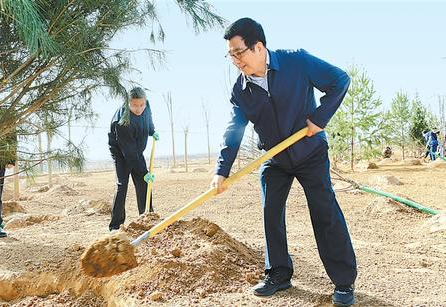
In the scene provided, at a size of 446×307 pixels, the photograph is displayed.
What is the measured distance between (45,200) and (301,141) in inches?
318

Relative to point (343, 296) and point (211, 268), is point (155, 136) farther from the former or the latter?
point (343, 296)

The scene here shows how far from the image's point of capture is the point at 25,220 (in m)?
6.27

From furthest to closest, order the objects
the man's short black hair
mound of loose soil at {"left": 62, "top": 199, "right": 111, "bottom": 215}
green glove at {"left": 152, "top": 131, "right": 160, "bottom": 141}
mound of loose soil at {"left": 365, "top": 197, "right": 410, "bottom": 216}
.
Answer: mound of loose soil at {"left": 62, "top": 199, "right": 111, "bottom": 215} → mound of loose soil at {"left": 365, "top": 197, "right": 410, "bottom": 216} → green glove at {"left": 152, "top": 131, "right": 160, "bottom": 141} → the man's short black hair

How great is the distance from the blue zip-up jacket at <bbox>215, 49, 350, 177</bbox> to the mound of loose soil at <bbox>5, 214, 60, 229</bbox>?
454 cm

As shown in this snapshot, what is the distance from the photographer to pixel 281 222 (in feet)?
8.44

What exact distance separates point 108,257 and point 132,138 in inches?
77.7

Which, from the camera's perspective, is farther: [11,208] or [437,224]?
[11,208]

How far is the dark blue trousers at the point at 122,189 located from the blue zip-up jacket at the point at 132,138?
0.22ft

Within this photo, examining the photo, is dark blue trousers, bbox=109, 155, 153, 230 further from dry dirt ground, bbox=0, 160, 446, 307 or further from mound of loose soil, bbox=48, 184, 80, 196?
mound of loose soil, bbox=48, 184, 80, 196

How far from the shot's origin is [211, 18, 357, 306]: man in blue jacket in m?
2.27

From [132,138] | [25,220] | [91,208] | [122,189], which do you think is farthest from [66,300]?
[91,208]

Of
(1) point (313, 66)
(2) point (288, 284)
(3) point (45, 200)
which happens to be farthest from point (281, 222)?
(3) point (45, 200)

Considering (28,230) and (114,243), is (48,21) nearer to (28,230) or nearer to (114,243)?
(114,243)

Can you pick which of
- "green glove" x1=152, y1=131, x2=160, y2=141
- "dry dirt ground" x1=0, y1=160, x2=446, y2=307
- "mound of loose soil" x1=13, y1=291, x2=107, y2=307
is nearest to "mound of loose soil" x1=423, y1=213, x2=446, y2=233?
"dry dirt ground" x1=0, y1=160, x2=446, y2=307
